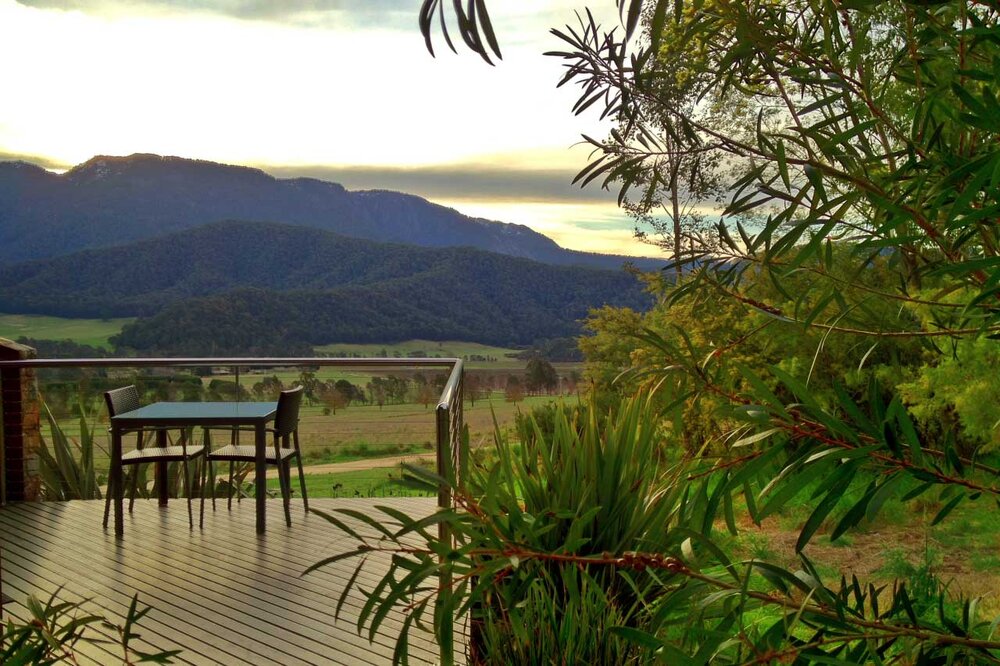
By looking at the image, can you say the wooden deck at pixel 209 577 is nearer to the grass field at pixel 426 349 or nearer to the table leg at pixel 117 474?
the table leg at pixel 117 474

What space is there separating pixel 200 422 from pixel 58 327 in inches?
2018

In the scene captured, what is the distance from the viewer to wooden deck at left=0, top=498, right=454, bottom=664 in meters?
3.65

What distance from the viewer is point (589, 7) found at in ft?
6.65

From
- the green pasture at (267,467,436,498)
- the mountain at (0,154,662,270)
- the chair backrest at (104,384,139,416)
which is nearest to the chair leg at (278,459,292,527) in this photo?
the green pasture at (267,467,436,498)

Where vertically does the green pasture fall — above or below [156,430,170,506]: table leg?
below

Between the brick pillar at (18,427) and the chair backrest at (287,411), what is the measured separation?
2266 mm

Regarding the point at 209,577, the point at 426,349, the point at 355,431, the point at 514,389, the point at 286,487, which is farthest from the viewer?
the point at 426,349

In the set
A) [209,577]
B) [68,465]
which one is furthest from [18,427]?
[209,577]

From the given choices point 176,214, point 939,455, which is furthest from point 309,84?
point 176,214

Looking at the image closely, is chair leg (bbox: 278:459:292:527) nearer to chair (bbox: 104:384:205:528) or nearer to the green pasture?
chair (bbox: 104:384:205:528)

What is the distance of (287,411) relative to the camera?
5.36 m

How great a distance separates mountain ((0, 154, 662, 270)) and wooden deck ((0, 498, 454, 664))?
180 ft

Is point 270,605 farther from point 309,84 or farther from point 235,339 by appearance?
point 235,339

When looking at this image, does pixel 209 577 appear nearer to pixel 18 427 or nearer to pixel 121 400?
pixel 121 400
